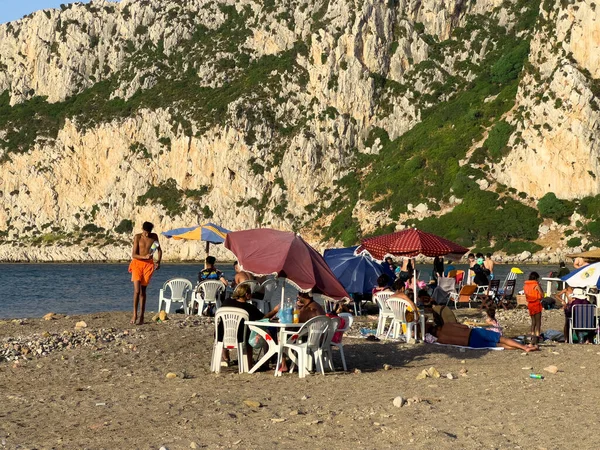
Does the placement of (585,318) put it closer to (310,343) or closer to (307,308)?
(307,308)

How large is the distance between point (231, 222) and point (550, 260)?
121 feet

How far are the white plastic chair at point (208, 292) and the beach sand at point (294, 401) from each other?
420 centimetres

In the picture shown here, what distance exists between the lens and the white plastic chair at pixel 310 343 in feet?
38.3

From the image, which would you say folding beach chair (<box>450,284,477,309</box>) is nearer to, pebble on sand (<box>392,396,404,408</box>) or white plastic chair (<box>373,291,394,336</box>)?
white plastic chair (<box>373,291,394,336</box>)

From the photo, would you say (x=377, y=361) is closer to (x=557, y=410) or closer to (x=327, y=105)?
(x=557, y=410)

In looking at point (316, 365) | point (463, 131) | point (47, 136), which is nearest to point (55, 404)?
point (316, 365)

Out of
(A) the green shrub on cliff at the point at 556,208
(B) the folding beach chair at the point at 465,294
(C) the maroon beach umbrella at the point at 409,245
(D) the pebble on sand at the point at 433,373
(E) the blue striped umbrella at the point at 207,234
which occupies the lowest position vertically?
(D) the pebble on sand at the point at 433,373

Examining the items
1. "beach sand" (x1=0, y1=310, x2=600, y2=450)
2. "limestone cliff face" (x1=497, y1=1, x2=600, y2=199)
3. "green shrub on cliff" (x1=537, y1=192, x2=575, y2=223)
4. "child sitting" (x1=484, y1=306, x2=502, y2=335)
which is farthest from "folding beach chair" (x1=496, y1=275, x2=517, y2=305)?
"limestone cliff face" (x1=497, y1=1, x2=600, y2=199)

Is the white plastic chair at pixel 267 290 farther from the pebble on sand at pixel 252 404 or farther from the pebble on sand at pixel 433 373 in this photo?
the pebble on sand at pixel 252 404

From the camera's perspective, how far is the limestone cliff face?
→ 70688 millimetres

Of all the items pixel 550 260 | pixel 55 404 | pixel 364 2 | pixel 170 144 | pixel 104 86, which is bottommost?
pixel 55 404

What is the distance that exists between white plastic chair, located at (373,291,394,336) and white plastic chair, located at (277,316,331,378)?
435 centimetres

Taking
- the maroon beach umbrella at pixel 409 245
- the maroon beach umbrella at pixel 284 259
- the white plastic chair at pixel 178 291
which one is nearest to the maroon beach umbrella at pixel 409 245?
the maroon beach umbrella at pixel 409 245

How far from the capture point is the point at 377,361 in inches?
532
